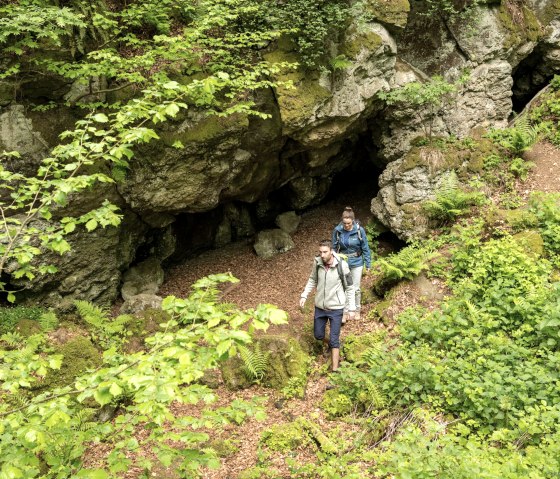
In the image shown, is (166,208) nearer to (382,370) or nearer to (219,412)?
(382,370)

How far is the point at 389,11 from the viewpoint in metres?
10.7

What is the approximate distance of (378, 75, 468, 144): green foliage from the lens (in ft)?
35.5

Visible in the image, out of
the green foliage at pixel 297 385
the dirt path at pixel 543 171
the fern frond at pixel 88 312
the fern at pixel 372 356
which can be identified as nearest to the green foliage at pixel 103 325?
the fern frond at pixel 88 312

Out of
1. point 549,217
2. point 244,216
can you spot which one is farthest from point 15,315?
point 549,217

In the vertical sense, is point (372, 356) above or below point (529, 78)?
below

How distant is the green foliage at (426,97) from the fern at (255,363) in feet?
25.2

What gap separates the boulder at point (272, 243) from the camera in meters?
12.9

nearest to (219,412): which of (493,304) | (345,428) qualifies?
(345,428)

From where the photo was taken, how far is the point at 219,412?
3416 mm

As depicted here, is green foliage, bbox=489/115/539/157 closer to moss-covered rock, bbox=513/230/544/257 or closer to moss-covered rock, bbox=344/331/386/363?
moss-covered rock, bbox=513/230/544/257

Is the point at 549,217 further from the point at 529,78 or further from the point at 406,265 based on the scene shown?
the point at 529,78

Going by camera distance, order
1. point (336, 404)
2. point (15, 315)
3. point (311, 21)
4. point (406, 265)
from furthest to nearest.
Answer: point (311, 21)
point (406, 265)
point (15, 315)
point (336, 404)

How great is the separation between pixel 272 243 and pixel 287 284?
2091mm

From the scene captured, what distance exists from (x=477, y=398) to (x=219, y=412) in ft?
12.9
